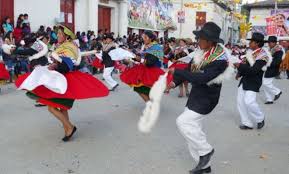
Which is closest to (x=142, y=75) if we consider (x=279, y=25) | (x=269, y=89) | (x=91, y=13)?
(x=269, y=89)

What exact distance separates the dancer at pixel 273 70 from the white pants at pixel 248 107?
2.82m

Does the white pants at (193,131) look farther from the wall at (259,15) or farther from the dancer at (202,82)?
the wall at (259,15)

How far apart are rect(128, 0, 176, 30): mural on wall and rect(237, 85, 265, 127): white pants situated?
20.6 meters

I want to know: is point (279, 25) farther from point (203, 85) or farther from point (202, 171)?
point (202, 171)

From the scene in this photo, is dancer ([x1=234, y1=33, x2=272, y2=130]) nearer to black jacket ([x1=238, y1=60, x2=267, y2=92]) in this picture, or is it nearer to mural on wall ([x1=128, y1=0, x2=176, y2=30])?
black jacket ([x1=238, y1=60, x2=267, y2=92])

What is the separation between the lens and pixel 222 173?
4.78 meters

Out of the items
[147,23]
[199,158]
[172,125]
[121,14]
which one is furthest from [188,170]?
[147,23]

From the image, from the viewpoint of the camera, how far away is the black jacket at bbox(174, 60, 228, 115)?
14.3 feet

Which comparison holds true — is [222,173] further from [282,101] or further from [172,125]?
[282,101]

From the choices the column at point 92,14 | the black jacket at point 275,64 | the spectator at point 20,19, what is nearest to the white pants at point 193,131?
the black jacket at point 275,64

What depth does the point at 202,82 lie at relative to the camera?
14.4ft

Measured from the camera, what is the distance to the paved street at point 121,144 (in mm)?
4879

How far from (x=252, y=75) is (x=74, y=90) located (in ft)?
9.84

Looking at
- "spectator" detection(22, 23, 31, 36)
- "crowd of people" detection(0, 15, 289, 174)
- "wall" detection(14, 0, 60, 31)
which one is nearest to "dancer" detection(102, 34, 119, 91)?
"crowd of people" detection(0, 15, 289, 174)
